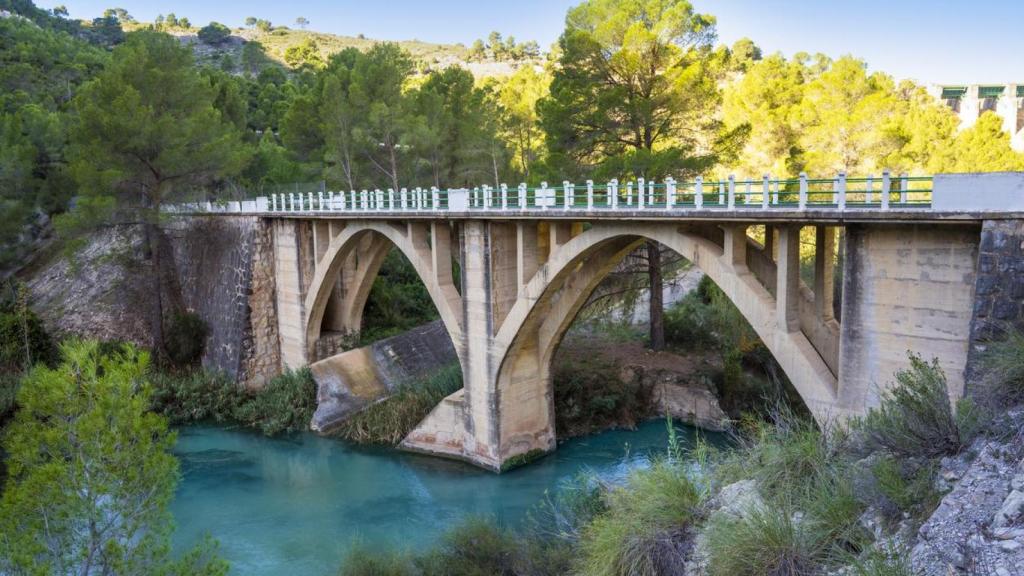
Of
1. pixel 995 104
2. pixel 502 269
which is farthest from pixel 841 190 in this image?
pixel 995 104

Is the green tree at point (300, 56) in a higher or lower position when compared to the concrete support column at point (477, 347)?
higher

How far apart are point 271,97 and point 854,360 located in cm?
5829

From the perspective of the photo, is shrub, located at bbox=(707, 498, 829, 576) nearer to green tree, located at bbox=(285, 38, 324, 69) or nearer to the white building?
the white building

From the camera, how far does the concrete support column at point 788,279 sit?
41.7 ft

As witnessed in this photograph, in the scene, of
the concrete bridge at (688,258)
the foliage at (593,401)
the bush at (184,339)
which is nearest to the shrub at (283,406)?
the concrete bridge at (688,258)

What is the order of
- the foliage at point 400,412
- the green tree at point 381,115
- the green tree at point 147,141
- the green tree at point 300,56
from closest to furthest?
the foliage at point 400,412 → the green tree at point 147,141 → the green tree at point 381,115 → the green tree at point 300,56

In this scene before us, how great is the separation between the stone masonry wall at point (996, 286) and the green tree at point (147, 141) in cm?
2270

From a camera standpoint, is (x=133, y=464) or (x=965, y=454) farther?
(x=133, y=464)

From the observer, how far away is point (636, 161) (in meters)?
19.5

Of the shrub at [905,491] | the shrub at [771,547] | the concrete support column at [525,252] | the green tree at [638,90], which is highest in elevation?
the green tree at [638,90]

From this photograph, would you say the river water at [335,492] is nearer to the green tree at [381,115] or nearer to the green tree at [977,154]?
Result: the green tree at [977,154]

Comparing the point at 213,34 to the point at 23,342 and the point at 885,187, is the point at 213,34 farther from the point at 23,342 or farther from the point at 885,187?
the point at 885,187

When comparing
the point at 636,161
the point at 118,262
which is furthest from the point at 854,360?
the point at 118,262

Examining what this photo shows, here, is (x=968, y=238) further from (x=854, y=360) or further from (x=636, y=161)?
(x=636, y=161)
